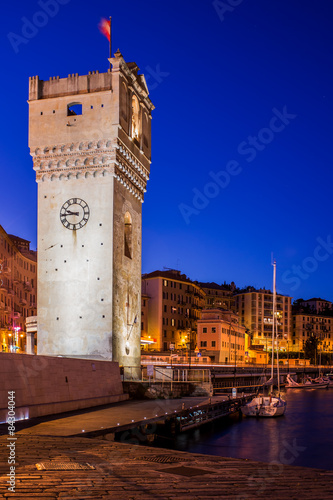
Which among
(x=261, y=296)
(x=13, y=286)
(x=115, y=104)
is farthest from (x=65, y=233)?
(x=261, y=296)

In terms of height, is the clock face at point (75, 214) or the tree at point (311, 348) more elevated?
the clock face at point (75, 214)

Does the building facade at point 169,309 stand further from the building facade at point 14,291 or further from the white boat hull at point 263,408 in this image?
the white boat hull at point 263,408

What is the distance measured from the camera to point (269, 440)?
107 ft

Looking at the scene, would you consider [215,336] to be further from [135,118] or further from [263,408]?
[135,118]

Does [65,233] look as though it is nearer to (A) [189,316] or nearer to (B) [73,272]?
(B) [73,272]

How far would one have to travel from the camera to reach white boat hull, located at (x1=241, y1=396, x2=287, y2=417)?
139ft

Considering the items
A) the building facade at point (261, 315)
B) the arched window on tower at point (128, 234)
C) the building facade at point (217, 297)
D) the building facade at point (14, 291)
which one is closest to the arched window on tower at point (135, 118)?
the arched window on tower at point (128, 234)

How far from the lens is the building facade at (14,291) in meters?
67.8

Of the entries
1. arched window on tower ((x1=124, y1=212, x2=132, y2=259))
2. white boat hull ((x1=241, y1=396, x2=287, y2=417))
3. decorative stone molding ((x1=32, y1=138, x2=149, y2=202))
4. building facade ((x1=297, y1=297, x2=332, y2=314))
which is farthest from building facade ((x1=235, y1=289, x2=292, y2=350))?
decorative stone molding ((x1=32, y1=138, x2=149, y2=202))

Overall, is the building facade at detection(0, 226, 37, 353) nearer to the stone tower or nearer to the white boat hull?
the stone tower

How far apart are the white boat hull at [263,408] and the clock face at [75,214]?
742 inches

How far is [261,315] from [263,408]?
97103 mm

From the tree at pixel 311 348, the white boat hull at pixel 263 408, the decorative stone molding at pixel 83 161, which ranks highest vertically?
the decorative stone molding at pixel 83 161

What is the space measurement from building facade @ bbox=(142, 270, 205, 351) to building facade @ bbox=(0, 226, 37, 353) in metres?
20.5
